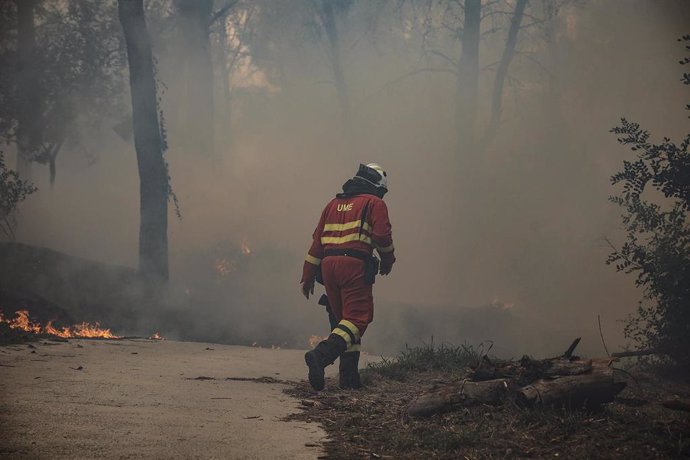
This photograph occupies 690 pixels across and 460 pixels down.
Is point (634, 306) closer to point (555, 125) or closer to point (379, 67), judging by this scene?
point (555, 125)

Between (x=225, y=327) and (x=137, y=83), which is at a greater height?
(x=137, y=83)

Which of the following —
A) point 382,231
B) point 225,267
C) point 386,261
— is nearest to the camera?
point 382,231

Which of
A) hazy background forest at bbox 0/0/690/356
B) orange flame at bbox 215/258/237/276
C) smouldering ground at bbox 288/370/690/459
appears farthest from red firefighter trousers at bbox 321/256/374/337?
orange flame at bbox 215/258/237/276

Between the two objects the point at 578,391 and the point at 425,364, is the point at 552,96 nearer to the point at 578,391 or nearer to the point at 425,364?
the point at 425,364

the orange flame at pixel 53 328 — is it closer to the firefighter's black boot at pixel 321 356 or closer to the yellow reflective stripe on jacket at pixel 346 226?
the yellow reflective stripe on jacket at pixel 346 226

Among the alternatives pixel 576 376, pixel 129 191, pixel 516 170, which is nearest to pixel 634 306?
pixel 516 170

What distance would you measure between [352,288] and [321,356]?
0.76 meters

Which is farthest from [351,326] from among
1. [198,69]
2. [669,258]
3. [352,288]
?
[198,69]

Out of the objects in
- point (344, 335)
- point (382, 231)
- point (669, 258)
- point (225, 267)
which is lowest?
point (344, 335)

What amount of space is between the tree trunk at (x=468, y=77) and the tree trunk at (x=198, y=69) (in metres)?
8.18

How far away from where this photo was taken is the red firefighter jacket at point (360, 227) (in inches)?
280

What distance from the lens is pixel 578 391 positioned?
16.1ft

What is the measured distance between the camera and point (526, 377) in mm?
5289

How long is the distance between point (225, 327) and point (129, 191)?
12523mm
